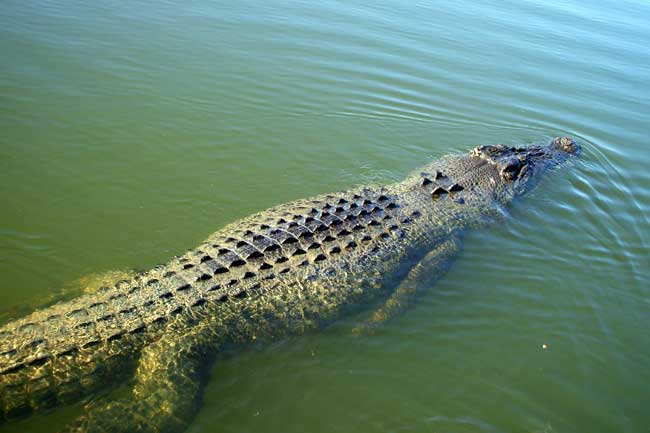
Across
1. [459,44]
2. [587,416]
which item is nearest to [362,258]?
[587,416]

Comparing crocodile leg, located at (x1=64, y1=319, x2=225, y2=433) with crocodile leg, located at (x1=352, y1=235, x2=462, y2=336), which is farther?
crocodile leg, located at (x1=352, y1=235, x2=462, y2=336)

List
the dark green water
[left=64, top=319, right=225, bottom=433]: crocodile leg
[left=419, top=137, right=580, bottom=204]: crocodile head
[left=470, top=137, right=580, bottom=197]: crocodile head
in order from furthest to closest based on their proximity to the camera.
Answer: [left=470, top=137, right=580, bottom=197]: crocodile head < [left=419, top=137, right=580, bottom=204]: crocodile head < the dark green water < [left=64, top=319, right=225, bottom=433]: crocodile leg

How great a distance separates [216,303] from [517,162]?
17.8ft

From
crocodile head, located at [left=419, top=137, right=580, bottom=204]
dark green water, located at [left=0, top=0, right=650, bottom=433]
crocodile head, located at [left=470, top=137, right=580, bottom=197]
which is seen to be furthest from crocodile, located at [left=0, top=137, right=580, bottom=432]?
crocodile head, located at [left=470, top=137, right=580, bottom=197]

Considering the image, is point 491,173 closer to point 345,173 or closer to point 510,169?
point 510,169

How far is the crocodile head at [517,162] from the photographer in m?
7.64

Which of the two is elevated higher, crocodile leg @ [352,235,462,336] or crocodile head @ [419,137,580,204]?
crocodile head @ [419,137,580,204]

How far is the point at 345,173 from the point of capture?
775 centimetres

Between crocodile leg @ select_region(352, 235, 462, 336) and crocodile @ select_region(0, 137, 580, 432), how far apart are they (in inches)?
0.6

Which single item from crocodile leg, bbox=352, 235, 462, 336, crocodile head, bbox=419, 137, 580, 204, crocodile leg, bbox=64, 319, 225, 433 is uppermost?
crocodile head, bbox=419, 137, 580, 204

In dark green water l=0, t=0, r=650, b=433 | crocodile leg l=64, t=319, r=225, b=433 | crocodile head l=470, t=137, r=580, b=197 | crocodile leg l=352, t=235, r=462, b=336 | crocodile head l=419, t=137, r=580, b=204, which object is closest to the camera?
crocodile leg l=64, t=319, r=225, b=433

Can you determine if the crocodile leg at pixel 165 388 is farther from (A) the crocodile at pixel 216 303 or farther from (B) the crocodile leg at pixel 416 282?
(B) the crocodile leg at pixel 416 282

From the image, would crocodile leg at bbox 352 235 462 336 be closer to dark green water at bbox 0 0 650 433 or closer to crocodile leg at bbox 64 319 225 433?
dark green water at bbox 0 0 650 433

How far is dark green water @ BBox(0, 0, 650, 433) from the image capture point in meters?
4.61
